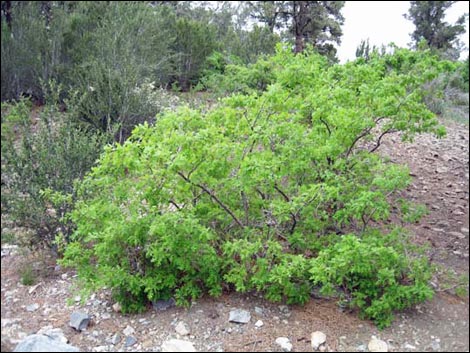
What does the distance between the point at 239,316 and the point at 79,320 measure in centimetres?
108

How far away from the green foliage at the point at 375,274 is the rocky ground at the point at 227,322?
128 mm

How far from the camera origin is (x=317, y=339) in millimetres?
3254

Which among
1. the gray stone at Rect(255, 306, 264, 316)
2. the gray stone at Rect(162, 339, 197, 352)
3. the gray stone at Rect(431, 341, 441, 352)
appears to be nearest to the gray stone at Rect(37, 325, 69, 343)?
the gray stone at Rect(162, 339, 197, 352)

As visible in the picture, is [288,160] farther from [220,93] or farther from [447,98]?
[220,93]

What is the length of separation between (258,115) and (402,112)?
43.6 inches

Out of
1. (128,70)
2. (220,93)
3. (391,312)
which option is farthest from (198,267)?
(220,93)

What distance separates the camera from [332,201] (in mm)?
3887

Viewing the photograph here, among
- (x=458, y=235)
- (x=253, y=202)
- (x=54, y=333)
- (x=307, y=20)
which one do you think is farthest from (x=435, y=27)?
(x=54, y=333)

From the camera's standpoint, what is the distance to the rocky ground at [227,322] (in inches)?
125

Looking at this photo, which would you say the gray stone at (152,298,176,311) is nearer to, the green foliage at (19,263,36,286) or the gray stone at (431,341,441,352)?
the green foliage at (19,263,36,286)

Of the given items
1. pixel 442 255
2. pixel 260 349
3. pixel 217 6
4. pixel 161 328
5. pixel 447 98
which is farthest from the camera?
pixel 217 6

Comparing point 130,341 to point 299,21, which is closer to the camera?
point 130,341

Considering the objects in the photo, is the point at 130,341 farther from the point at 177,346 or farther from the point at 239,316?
the point at 239,316

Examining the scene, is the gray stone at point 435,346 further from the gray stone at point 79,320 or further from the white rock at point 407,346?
the gray stone at point 79,320
